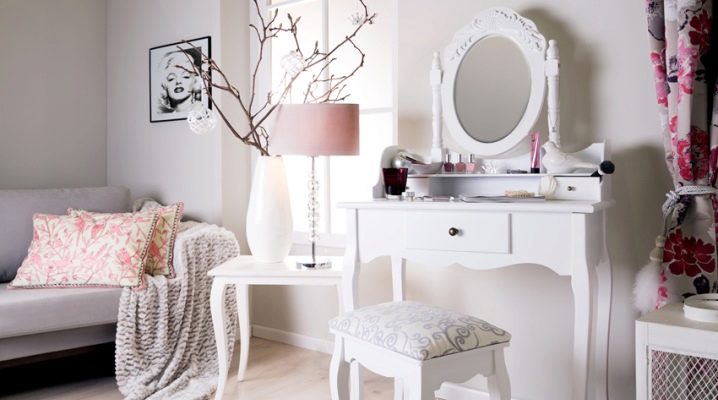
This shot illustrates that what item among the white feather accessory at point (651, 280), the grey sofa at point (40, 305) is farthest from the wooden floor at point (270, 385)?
the white feather accessory at point (651, 280)

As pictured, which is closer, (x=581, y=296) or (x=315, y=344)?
(x=581, y=296)

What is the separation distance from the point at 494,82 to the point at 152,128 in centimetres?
212

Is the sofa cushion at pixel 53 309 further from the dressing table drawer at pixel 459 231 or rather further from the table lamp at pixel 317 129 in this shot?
the dressing table drawer at pixel 459 231

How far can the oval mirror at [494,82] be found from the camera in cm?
233

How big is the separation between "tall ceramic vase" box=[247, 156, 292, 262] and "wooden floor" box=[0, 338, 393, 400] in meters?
0.53

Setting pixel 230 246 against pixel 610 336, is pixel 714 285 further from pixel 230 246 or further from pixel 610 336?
pixel 230 246

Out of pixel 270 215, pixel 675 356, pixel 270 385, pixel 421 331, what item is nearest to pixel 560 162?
pixel 675 356

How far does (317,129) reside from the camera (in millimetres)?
2520

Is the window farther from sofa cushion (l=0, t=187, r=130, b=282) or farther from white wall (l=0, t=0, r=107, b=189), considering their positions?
white wall (l=0, t=0, r=107, b=189)

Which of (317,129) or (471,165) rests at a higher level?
(317,129)

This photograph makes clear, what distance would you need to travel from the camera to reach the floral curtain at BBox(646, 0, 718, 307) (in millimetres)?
1928

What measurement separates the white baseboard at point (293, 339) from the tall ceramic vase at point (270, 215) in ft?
2.27

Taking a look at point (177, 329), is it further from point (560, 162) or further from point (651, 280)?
point (651, 280)

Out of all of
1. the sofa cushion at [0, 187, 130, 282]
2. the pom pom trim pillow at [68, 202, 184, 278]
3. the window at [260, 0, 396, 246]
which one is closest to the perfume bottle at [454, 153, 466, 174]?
the window at [260, 0, 396, 246]
